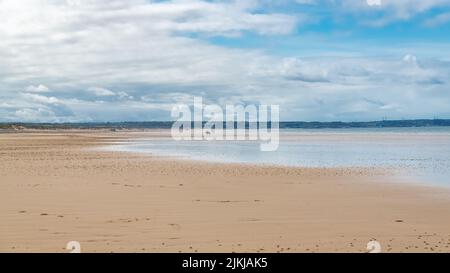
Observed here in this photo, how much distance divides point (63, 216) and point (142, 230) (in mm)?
2805

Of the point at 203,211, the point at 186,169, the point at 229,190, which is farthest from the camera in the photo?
the point at 186,169

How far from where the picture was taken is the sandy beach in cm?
1126

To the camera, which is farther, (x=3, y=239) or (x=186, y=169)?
(x=186, y=169)

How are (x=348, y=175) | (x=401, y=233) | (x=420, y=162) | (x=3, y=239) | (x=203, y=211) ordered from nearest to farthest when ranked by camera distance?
1. (x=3, y=239)
2. (x=401, y=233)
3. (x=203, y=211)
4. (x=348, y=175)
5. (x=420, y=162)

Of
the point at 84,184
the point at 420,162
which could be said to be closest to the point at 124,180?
the point at 84,184

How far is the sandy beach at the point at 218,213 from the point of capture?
11258 millimetres

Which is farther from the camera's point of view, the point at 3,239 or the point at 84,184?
the point at 84,184

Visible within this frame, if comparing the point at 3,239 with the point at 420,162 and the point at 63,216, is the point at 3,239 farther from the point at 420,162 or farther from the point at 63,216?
the point at 420,162

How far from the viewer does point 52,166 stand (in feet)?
98.0

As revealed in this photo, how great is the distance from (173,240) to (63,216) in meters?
4.01

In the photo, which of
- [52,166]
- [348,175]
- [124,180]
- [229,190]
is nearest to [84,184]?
[124,180]

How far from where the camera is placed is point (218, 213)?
14.8 m

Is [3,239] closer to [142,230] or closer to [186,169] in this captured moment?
[142,230]

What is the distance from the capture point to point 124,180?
75.6 feet
